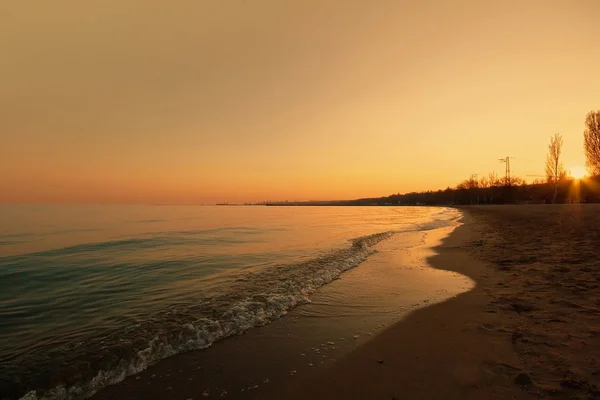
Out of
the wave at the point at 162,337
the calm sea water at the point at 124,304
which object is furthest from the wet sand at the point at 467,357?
the calm sea water at the point at 124,304

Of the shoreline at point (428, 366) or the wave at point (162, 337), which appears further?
the wave at point (162, 337)

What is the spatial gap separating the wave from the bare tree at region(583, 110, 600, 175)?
45379 mm

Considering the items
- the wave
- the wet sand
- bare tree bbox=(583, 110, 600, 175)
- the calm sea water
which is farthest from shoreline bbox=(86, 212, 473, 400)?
bare tree bbox=(583, 110, 600, 175)

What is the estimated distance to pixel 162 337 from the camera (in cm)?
580

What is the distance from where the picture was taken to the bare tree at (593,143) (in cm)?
3597

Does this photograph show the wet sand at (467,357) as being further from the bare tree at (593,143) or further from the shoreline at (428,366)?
Answer: the bare tree at (593,143)

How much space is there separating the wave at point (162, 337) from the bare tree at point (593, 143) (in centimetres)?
4538

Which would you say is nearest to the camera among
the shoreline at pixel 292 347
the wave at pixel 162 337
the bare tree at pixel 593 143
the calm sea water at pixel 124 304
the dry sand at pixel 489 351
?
the dry sand at pixel 489 351

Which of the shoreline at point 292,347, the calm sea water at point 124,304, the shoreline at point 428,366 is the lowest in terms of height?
the calm sea water at point 124,304

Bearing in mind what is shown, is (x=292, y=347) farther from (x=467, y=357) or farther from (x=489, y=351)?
(x=489, y=351)

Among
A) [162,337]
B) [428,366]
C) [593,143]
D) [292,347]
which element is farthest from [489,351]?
[593,143]

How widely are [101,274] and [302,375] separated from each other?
11.2 metres

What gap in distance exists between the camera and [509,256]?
12445mm

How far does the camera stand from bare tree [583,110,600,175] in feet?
118
